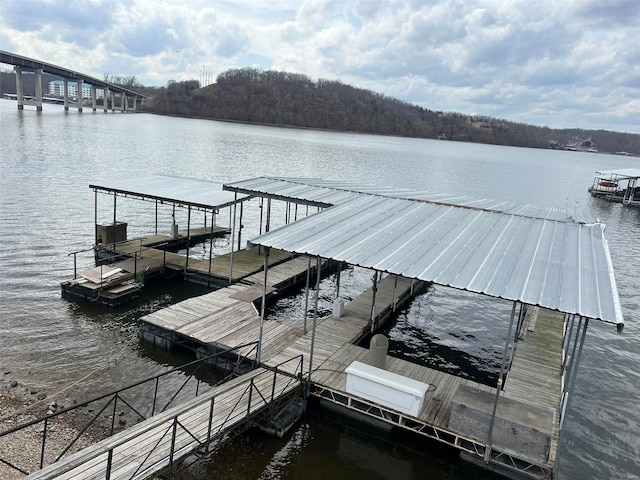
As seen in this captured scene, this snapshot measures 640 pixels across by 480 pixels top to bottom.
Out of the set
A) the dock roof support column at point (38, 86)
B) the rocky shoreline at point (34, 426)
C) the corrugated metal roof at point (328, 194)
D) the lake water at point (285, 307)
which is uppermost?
the dock roof support column at point (38, 86)

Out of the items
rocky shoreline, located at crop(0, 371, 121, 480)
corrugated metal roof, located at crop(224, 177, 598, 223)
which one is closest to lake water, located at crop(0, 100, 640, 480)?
rocky shoreline, located at crop(0, 371, 121, 480)

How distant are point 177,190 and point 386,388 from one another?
15.9 meters

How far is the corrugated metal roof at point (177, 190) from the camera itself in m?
20.6

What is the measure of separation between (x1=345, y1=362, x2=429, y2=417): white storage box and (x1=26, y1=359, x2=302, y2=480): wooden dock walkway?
1556 mm

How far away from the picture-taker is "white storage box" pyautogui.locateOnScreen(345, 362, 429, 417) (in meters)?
10.6

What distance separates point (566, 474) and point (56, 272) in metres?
20.7

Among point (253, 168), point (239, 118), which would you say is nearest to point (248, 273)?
point (253, 168)

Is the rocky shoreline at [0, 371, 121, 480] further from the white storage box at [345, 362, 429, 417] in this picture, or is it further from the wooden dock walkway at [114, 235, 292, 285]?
the wooden dock walkway at [114, 235, 292, 285]

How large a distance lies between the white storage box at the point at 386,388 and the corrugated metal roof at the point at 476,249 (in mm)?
2741

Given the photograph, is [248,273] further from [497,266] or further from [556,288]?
[556,288]

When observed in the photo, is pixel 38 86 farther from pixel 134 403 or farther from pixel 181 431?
pixel 181 431

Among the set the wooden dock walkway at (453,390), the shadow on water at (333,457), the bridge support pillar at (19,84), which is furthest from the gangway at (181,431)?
the bridge support pillar at (19,84)

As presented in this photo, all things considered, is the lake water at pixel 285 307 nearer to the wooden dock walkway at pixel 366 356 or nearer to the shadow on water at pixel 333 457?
the shadow on water at pixel 333 457

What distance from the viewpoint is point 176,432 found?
9.23m
